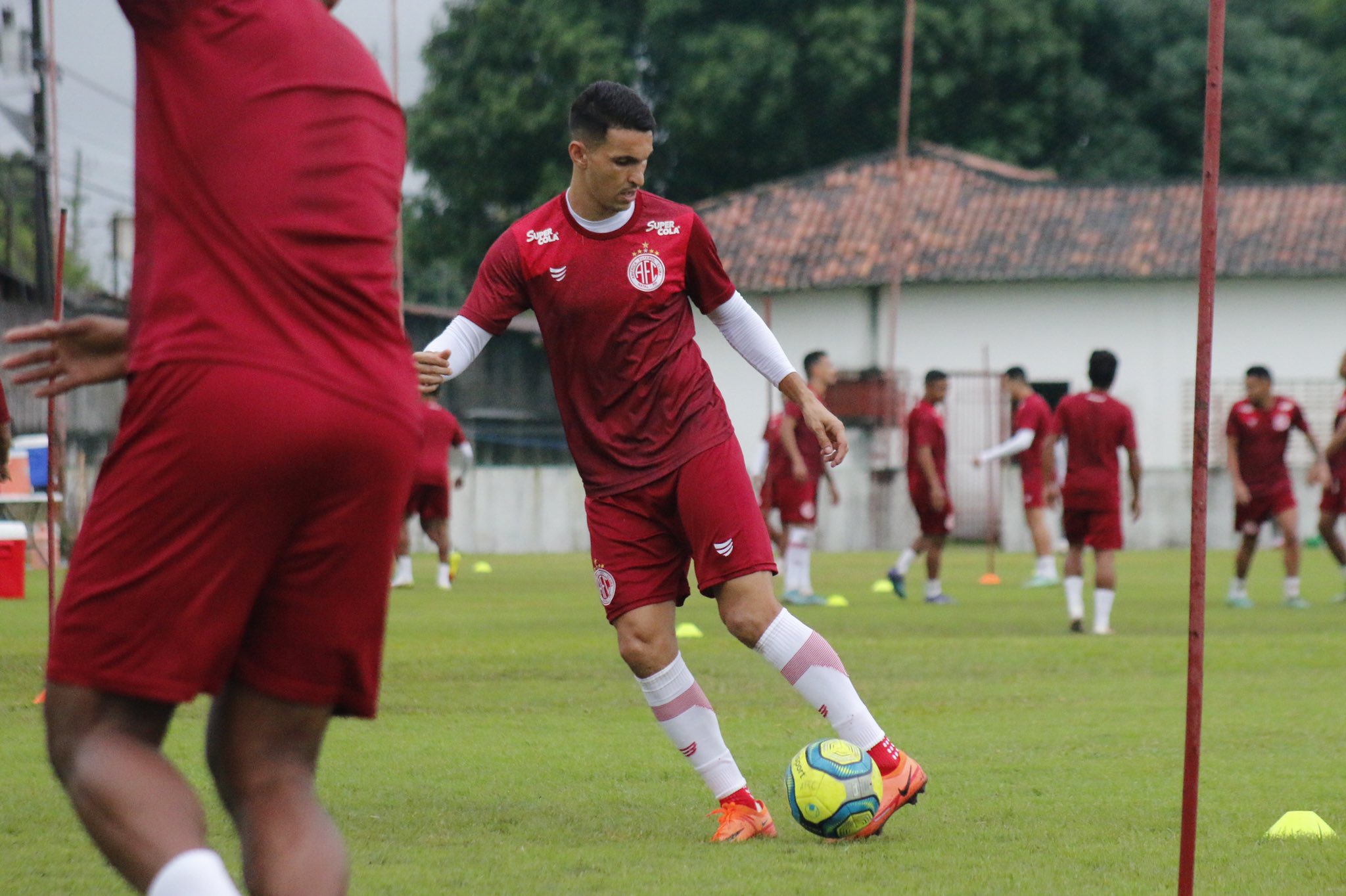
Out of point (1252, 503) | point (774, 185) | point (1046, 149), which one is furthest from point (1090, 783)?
point (1046, 149)

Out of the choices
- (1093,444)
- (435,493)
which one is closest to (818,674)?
(1093,444)

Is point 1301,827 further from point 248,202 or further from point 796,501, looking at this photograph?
point 796,501

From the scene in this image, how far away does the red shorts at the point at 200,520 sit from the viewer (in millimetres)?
2719

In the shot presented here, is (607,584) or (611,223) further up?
(611,223)

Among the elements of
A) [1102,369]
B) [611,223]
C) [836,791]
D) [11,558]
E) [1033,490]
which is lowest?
[11,558]

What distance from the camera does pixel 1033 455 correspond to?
782 inches

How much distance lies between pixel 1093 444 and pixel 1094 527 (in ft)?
2.20

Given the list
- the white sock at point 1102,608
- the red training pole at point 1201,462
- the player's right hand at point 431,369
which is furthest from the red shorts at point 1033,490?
the red training pole at point 1201,462

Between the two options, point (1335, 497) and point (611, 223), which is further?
point (1335, 497)

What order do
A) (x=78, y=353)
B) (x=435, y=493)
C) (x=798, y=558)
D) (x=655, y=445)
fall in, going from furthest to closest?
(x=435, y=493)
(x=798, y=558)
(x=655, y=445)
(x=78, y=353)

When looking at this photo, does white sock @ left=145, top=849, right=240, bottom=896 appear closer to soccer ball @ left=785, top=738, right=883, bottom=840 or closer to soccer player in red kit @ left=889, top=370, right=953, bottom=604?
soccer ball @ left=785, top=738, right=883, bottom=840

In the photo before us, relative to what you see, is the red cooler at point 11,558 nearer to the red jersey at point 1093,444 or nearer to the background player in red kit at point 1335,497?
the red jersey at point 1093,444

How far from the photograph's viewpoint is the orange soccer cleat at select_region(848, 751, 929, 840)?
5.65 meters

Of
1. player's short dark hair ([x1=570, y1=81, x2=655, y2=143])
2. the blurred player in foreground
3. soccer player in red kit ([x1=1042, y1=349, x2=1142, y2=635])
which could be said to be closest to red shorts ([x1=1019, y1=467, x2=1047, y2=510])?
the blurred player in foreground
